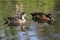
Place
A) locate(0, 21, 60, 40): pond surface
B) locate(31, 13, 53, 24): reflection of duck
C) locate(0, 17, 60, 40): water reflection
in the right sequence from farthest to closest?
locate(31, 13, 53, 24): reflection of duck < locate(0, 17, 60, 40): water reflection < locate(0, 21, 60, 40): pond surface

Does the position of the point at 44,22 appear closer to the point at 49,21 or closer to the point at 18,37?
the point at 49,21

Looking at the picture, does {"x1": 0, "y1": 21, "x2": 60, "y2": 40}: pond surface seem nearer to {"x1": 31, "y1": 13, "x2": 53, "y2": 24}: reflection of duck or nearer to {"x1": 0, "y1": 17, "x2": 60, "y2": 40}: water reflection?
{"x1": 0, "y1": 17, "x2": 60, "y2": 40}: water reflection

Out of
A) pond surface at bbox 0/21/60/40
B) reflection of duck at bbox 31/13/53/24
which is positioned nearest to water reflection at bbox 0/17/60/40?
pond surface at bbox 0/21/60/40

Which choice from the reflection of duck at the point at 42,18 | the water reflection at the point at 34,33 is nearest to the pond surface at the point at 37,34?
the water reflection at the point at 34,33

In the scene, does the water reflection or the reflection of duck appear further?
the reflection of duck

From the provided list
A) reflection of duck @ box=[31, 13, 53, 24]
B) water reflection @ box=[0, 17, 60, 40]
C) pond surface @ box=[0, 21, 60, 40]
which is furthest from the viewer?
reflection of duck @ box=[31, 13, 53, 24]

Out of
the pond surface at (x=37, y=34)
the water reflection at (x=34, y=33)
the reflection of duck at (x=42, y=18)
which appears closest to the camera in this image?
the pond surface at (x=37, y=34)

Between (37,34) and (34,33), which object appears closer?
(37,34)

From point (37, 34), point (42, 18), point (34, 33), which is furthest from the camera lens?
point (42, 18)

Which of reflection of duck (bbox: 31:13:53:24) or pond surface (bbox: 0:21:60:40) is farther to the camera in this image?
reflection of duck (bbox: 31:13:53:24)

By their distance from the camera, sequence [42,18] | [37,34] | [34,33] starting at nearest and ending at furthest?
[37,34] → [34,33] → [42,18]

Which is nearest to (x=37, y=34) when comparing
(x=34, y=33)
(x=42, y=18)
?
(x=34, y=33)

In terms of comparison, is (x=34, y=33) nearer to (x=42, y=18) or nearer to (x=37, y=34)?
(x=37, y=34)

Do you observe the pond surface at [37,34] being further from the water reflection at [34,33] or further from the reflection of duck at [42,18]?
the reflection of duck at [42,18]
